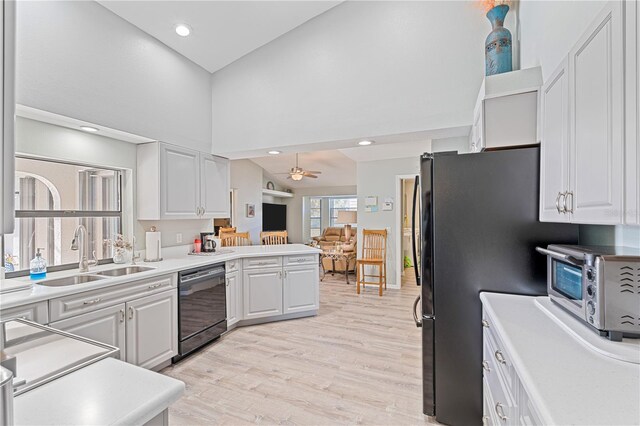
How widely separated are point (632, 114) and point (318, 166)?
8098 millimetres

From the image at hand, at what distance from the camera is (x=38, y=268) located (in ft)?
7.64

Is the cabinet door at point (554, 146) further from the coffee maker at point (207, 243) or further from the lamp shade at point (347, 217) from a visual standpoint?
the lamp shade at point (347, 217)

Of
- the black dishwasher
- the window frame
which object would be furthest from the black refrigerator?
the window frame

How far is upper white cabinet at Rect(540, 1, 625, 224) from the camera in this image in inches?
40.3

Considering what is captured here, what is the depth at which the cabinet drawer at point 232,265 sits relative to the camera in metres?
3.44

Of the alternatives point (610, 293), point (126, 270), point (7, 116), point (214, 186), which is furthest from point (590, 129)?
point (214, 186)

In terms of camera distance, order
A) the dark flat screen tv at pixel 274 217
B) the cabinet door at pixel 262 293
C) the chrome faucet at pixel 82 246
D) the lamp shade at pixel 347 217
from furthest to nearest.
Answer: the dark flat screen tv at pixel 274 217 → the lamp shade at pixel 347 217 → the cabinet door at pixel 262 293 → the chrome faucet at pixel 82 246

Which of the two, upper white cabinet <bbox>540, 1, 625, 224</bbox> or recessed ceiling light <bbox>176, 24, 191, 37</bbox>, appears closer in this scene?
upper white cabinet <bbox>540, 1, 625, 224</bbox>

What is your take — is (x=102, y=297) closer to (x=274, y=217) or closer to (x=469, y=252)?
(x=469, y=252)

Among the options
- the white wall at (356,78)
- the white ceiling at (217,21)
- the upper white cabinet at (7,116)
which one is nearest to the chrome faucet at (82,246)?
the white wall at (356,78)

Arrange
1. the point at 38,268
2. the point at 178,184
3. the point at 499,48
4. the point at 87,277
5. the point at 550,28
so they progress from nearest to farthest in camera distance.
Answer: the point at 550,28 < the point at 499,48 < the point at 38,268 < the point at 87,277 < the point at 178,184

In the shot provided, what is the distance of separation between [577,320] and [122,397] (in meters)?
1.70

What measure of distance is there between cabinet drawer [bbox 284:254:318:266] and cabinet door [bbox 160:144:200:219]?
1.22m

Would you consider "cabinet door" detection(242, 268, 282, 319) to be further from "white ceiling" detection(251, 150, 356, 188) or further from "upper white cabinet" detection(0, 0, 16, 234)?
"white ceiling" detection(251, 150, 356, 188)
